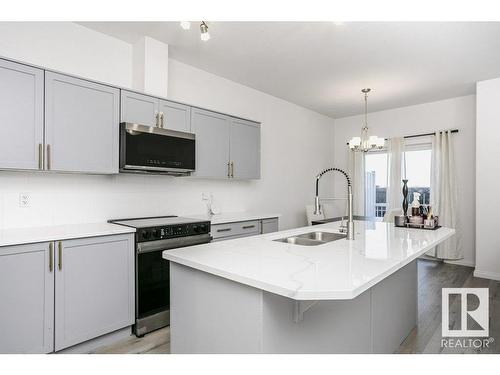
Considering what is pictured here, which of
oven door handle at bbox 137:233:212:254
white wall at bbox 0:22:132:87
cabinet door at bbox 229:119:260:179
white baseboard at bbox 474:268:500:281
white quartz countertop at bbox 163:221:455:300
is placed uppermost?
white wall at bbox 0:22:132:87

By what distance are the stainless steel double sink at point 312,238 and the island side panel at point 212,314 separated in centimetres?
77

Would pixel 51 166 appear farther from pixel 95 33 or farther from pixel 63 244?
pixel 95 33

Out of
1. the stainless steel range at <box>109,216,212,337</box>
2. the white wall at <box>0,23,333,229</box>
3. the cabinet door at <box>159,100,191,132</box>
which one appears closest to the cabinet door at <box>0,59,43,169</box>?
the white wall at <box>0,23,333,229</box>

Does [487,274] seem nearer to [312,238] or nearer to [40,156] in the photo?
[312,238]

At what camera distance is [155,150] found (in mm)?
2836

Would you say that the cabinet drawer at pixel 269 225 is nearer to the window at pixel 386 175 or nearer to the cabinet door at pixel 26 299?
the cabinet door at pixel 26 299

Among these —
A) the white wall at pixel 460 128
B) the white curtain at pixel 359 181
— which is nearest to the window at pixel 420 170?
the white wall at pixel 460 128

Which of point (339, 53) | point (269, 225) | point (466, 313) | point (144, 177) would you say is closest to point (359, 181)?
point (269, 225)

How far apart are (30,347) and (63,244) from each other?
2.18ft

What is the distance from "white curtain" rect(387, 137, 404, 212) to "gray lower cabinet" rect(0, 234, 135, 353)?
178 inches

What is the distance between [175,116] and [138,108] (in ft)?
1.31

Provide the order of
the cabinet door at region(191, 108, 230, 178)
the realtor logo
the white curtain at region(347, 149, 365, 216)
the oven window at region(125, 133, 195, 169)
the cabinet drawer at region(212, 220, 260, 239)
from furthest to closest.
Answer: the white curtain at region(347, 149, 365, 216)
the cabinet door at region(191, 108, 230, 178)
the cabinet drawer at region(212, 220, 260, 239)
the oven window at region(125, 133, 195, 169)
the realtor logo

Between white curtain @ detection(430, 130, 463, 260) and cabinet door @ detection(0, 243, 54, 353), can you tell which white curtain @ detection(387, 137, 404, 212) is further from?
cabinet door @ detection(0, 243, 54, 353)

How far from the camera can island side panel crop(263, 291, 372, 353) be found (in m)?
1.36
